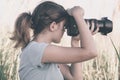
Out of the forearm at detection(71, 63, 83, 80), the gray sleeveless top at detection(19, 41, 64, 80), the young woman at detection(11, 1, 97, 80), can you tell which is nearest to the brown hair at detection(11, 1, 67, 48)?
the young woman at detection(11, 1, 97, 80)

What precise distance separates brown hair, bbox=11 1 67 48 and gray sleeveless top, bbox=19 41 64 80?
0.36 ft

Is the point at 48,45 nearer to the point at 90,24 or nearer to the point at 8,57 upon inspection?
the point at 90,24

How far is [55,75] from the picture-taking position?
8.40ft

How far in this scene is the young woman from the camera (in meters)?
2.53

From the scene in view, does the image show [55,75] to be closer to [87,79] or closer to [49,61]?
[49,61]

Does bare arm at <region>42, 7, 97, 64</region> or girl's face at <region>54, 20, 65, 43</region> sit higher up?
girl's face at <region>54, 20, 65, 43</region>

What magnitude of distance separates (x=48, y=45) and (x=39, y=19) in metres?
0.16

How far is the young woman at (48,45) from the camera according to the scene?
2.53 meters

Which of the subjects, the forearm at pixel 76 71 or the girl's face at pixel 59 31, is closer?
the girl's face at pixel 59 31

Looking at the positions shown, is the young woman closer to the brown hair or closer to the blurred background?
the brown hair

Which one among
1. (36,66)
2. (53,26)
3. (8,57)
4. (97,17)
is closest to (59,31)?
(53,26)

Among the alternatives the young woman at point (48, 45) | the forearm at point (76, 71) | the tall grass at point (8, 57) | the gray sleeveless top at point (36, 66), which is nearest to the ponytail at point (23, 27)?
the young woman at point (48, 45)

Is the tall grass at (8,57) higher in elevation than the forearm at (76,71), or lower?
lower

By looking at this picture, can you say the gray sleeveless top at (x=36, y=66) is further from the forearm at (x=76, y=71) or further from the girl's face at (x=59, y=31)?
the forearm at (x=76, y=71)
